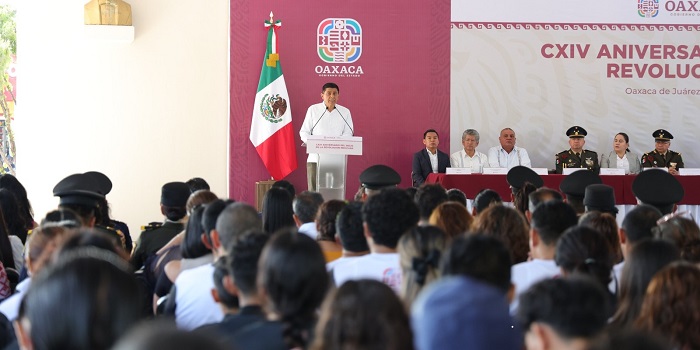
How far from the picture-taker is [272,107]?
1054 centimetres

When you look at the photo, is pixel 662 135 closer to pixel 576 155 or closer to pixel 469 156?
pixel 576 155

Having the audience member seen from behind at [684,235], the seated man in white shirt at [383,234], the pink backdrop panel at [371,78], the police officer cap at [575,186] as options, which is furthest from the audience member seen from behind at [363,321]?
the pink backdrop panel at [371,78]

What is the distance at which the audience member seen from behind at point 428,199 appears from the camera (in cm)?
511

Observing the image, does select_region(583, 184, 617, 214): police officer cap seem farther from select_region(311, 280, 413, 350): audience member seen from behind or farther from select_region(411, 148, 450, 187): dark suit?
select_region(411, 148, 450, 187): dark suit

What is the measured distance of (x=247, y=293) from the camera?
7.94ft

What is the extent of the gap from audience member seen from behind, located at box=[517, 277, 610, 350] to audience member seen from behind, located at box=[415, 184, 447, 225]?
3.04 m

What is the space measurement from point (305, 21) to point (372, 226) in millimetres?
7636

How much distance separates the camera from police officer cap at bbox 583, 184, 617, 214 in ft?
17.2

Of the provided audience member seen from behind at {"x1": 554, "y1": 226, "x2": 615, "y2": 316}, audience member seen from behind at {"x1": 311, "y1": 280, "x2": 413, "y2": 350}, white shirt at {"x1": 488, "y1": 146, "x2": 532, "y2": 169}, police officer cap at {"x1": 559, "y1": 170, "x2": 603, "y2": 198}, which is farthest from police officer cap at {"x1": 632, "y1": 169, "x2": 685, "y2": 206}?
audience member seen from behind at {"x1": 311, "y1": 280, "x2": 413, "y2": 350}

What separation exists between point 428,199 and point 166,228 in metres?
1.49

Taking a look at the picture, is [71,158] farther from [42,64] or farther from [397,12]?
[397,12]

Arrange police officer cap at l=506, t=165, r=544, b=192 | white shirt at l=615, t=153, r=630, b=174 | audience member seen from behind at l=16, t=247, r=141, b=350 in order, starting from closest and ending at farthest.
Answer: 1. audience member seen from behind at l=16, t=247, r=141, b=350
2. police officer cap at l=506, t=165, r=544, b=192
3. white shirt at l=615, t=153, r=630, b=174

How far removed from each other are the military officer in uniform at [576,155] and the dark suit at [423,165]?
4.23 feet

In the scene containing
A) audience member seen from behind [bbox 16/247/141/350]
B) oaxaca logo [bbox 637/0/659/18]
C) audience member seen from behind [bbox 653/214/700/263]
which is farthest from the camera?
oaxaca logo [bbox 637/0/659/18]
